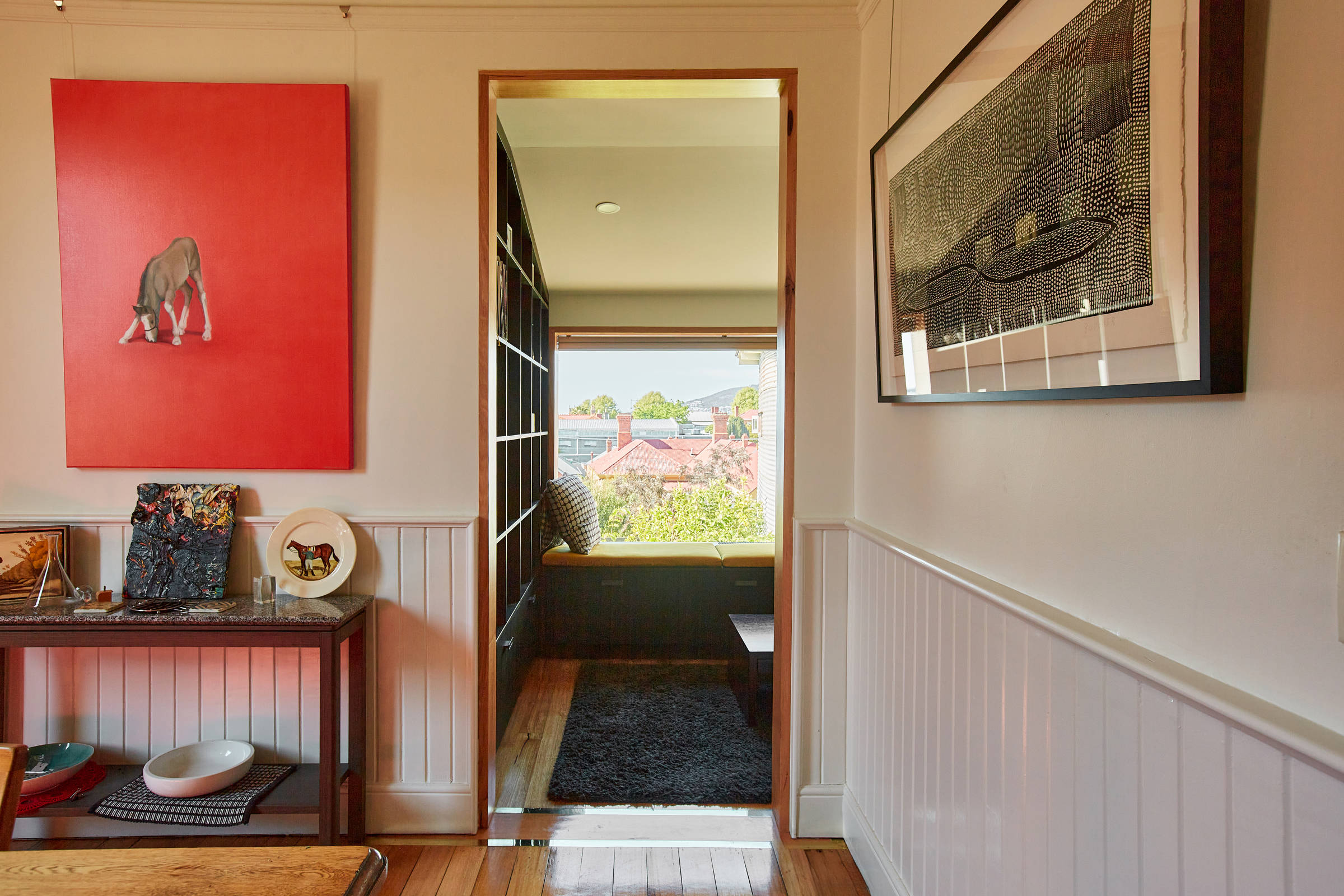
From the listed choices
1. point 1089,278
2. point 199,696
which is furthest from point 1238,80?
point 199,696

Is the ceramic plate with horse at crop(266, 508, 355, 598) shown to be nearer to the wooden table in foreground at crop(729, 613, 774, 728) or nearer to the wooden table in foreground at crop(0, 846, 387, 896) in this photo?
the wooden table in foreground at crop(0, 846, 387, 896)

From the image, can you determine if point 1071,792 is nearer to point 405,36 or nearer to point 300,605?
point 300,605

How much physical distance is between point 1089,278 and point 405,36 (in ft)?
6.71

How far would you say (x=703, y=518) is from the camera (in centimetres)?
489

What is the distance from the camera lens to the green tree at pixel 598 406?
4.79 metres

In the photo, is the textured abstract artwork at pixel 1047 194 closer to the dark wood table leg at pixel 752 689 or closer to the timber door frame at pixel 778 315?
the timber door frame at pixel 778 315

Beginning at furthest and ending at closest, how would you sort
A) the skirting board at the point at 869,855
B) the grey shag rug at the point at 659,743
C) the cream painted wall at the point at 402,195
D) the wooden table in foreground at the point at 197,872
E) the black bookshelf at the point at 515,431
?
the black bookshelf at the point at 515,431 → the grey shag rug at the point at 659,743 → the cream painted wall at the point at 402,195 → the skirting board at the point at 869,855 → the wooden table in foreground at the point at 197,872

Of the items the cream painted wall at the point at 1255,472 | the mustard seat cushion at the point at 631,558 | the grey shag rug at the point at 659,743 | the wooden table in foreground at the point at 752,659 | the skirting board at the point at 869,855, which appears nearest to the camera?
the cream painted wall at the point at 1255,472

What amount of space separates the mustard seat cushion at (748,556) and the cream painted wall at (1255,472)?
2688 mm

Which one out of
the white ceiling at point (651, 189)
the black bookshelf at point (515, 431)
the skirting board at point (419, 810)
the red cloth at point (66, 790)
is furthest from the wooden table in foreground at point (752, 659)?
the red cloth at point (66, 790)

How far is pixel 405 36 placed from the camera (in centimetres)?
214

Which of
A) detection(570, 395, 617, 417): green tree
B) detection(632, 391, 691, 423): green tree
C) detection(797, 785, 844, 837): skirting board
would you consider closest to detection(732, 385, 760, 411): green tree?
detection(632, 391, 691, 423): green tree

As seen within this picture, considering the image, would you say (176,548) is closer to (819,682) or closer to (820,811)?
(819,682)

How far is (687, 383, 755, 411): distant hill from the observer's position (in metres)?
4.92
